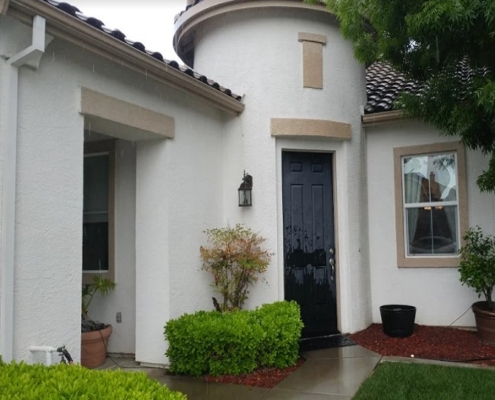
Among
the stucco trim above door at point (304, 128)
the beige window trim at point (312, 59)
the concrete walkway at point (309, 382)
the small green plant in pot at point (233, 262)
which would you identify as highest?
the beige window trim at point (312, 59)

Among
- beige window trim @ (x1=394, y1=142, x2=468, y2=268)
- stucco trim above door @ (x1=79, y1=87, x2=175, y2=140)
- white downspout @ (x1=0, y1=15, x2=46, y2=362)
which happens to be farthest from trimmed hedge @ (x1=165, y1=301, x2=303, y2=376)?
beige window trim @ (x1=394, y1=142, x2=468, y2=268)

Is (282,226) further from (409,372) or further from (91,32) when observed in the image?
(91,32)

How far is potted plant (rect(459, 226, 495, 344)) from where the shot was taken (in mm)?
6551

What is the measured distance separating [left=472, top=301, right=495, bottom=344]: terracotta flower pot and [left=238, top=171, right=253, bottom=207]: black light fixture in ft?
12.3

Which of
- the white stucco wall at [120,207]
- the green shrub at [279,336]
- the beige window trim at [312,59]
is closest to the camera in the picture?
the white stucco wall at [120,207]

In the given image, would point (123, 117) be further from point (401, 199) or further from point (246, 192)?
point (401, 199)

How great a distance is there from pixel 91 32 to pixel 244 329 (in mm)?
3719

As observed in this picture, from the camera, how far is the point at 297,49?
7.31 metres

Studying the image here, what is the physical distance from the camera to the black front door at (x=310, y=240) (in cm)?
720

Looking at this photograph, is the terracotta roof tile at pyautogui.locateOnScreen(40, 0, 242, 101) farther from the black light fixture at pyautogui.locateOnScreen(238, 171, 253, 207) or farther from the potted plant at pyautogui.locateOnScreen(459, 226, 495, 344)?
the potted plant at pyautogui.locateOnScreen(459, 226, 495, 344)

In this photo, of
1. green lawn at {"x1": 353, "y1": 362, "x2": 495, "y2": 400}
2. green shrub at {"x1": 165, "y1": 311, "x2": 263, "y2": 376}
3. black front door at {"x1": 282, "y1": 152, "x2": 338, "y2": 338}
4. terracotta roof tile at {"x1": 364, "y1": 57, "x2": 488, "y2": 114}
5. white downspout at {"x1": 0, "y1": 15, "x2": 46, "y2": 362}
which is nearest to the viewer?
white downspout at {"x1": 0, "y1": 15, "x2": 46, "y2": 362}

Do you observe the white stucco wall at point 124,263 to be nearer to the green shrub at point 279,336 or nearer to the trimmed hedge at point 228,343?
the trimmed hedge at point 228,343

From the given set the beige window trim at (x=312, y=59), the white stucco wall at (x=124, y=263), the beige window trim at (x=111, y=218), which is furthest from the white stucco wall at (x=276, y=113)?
the beige window trim at (x=111, y=218)

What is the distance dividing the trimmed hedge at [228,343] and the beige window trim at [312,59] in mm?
3784
